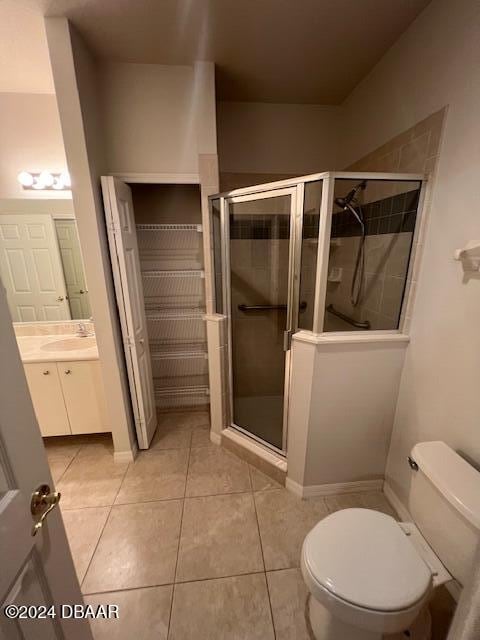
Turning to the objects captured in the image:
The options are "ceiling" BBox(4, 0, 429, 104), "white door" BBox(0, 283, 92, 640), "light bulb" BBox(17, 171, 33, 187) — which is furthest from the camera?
"light bulb" BBox(17, 171, 33, 187)

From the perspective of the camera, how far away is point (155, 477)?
5.87ft

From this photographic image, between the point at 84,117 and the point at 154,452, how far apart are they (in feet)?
7.32

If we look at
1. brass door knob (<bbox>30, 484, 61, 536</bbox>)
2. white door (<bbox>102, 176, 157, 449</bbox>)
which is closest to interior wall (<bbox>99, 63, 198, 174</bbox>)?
white door (<bbox>102, 176, 157, 449</bbox>)

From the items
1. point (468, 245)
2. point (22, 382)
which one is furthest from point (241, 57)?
point (22, 382)

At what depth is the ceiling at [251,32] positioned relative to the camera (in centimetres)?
121

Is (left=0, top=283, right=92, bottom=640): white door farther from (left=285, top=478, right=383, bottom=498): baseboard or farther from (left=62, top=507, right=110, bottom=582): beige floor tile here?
(left=285, top=478, right=383, bottom=498): baseboard

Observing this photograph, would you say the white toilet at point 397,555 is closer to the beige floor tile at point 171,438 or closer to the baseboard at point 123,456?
the beige floor tile at point 171,438

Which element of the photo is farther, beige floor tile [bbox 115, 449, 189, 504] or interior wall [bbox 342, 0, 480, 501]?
beige floor tile [bbox 115, 449, 189, 504]

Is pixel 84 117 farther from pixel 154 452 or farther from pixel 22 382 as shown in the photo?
pixel 154 452

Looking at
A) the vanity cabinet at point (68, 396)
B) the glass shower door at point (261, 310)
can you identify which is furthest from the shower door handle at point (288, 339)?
the vanity cabinet at point (68, 396)

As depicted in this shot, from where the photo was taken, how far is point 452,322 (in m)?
1.14

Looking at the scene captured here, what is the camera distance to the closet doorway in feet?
5.75

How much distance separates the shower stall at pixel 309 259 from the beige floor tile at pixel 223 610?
709 millimetres

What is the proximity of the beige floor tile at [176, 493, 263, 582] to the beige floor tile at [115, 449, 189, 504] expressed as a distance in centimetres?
17
